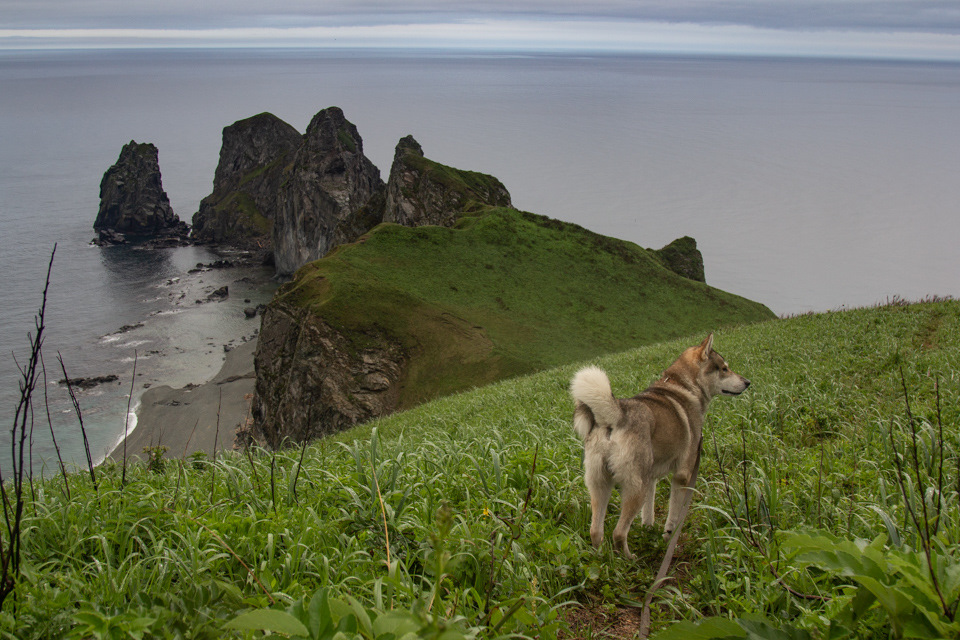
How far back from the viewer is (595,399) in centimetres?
557

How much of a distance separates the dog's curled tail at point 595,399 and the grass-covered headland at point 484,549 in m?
1.07

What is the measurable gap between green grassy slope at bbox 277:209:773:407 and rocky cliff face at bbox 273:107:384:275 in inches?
1972

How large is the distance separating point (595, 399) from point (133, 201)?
160527 millimetres

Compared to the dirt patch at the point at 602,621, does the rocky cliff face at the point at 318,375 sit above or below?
below

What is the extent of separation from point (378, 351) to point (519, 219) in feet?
116

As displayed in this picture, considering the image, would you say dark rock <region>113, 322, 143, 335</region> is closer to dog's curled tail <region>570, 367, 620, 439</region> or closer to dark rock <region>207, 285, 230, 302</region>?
dark rock <region>207, 285, 230, 302</region>

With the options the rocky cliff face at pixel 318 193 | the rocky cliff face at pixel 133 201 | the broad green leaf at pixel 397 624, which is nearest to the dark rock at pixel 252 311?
the rocky cliff face at pixel 318 193

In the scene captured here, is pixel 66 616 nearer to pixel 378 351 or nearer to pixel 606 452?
pixel 606 452

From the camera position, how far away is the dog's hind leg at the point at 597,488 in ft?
18.7

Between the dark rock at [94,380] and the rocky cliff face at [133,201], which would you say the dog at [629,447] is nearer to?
the dark rock at [94,380]

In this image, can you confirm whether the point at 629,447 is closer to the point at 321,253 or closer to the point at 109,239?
the point at 321,253

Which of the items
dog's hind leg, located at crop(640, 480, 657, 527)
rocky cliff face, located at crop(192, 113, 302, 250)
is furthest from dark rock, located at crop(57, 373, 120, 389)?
dog's hind leg, located at crop(640, 480, 657, 527)

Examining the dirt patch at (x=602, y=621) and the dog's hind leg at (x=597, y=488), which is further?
the dog's hind leg at (x=597, y=488)

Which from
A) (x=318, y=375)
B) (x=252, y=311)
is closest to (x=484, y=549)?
(x=318, y=375)
